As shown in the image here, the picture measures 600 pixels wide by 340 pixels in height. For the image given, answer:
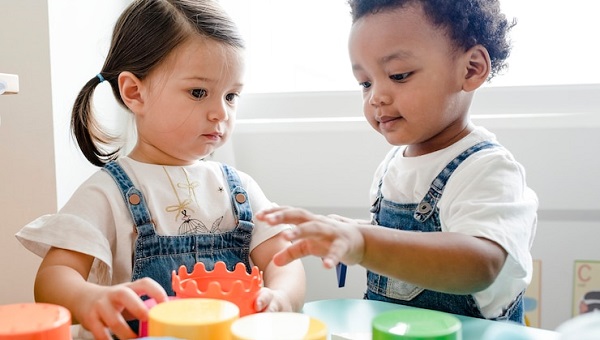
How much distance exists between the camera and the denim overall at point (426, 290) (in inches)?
31.8

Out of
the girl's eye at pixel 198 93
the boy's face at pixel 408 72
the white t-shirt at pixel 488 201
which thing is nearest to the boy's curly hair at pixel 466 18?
→ the boy's face at pixel 408 72

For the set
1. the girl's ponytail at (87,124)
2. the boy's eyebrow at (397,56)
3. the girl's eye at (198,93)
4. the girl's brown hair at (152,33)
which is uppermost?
the girl's brown hair at (152,33)

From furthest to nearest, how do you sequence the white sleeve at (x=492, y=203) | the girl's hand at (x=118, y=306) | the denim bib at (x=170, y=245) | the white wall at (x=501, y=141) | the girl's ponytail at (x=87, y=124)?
1. the white wall at (x=501, y=141)
2. the girl's ponytail at (x=87, y=124)
3. the denim bib at (x=170, y=245)
4. the white sleeve at (x=492, y=203)
5. the girl's hand at (x=118, y=306)

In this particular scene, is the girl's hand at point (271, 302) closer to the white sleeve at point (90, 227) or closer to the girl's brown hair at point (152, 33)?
the white sleeve at point (90, 227)

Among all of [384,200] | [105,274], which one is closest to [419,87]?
[384,200]

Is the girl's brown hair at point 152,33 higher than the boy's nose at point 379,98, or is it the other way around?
the girl's brown hair at point 152,33

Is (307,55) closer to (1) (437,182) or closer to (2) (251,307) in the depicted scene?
(1) (437,182)

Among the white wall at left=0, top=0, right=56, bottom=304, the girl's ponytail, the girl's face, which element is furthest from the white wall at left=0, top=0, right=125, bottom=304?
the girl's face

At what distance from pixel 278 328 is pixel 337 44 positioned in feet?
3.20

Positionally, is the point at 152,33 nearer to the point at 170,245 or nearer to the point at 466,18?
the point at 170,245

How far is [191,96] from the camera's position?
2.82 ft

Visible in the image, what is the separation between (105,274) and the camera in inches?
31.6

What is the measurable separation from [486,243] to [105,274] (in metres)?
0.45

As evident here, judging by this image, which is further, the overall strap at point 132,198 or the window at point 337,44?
the window at point 337,44
